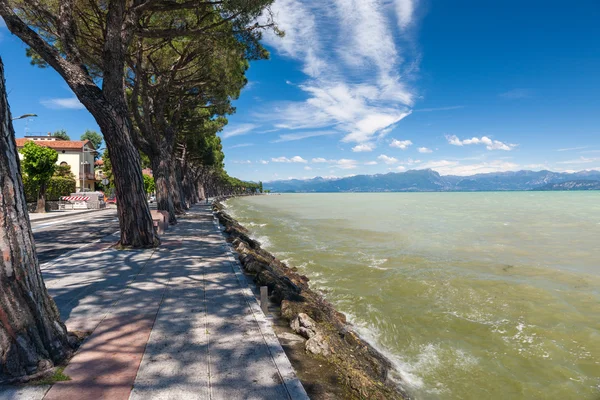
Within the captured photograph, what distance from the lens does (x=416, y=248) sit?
59.0 feet

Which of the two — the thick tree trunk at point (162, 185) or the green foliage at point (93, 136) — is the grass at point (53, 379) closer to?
the thick tree trunk at point (162, 185)

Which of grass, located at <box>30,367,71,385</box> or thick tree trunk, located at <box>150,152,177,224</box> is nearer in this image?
grass, located at <box>30,367,71,385</box>

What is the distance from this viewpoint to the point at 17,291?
347 centimetres

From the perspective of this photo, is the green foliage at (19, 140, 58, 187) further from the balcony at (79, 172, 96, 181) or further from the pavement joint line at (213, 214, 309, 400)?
the balcony at (79, 172, 96, 181)

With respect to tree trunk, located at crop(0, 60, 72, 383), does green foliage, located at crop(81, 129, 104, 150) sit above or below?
above

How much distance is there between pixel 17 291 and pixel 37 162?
90.8ft

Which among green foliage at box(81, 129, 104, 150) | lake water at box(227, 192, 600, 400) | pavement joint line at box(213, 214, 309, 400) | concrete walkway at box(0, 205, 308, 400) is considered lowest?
lake water at box(227, 192, 600, 400)

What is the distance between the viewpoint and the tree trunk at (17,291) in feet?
11.0

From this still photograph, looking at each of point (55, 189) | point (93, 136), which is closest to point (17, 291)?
point (55, 189)

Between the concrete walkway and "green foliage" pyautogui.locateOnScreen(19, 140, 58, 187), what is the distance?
22.0 m

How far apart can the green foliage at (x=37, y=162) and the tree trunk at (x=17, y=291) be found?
27.0m

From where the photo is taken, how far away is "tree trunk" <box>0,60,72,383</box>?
3.37 m

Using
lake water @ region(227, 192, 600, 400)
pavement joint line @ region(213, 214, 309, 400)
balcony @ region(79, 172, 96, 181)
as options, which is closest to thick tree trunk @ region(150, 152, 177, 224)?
lake water @ region(227, 192, 600, 400)

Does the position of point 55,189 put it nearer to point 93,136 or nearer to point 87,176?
point 87,176
